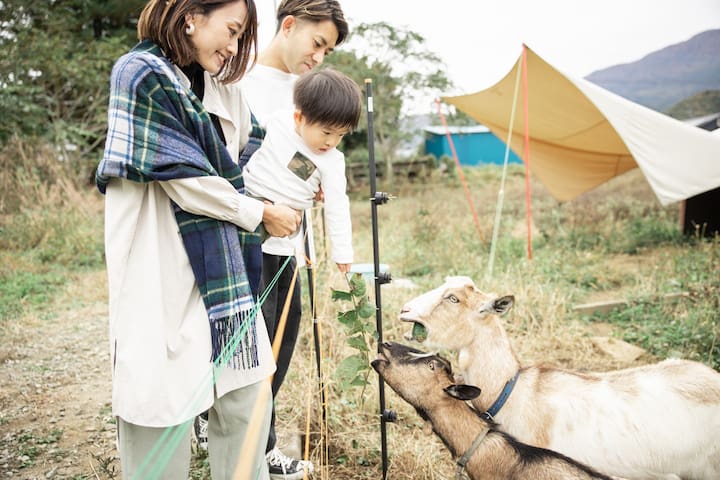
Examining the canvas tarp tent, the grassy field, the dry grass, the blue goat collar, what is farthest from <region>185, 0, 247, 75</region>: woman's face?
the canvas tarp tent

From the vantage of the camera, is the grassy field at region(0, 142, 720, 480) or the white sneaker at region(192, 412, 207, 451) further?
the grassy field at region(0, 142, 720, 480)

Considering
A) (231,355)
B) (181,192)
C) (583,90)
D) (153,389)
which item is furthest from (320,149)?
(583,90)

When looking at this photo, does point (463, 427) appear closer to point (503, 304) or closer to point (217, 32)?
point (503, 304)

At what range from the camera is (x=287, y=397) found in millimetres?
3221

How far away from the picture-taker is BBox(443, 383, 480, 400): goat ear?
1.98 meters

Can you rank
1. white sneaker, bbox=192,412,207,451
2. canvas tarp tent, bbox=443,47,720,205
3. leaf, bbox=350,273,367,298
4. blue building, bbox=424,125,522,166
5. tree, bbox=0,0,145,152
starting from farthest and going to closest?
blue building, bbox=424,125,522,166, tree, bbox=0,0,145,152, canvas tarp tent, bbox=443,47,720,205, white sneaker, bbox=192,412,207,451, leaf, bbox=350,273,367,298


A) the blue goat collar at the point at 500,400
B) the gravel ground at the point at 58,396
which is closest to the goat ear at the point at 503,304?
the blue goat collar at the point at 500,400

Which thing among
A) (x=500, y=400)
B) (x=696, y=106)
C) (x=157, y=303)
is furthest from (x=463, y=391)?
(x=696, y=106)

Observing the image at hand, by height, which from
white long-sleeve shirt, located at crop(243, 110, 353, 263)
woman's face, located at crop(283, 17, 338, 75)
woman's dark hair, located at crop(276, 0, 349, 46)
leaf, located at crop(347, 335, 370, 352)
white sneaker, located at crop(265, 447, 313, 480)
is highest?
woman's dark hair, located at crop(276, 0, 349, 46)

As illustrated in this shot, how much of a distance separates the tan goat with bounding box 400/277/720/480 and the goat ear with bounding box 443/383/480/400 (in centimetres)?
35

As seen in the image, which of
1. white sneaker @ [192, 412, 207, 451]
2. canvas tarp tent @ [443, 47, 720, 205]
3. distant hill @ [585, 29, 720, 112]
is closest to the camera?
white sneaker @ [192, 412, 207, 451]

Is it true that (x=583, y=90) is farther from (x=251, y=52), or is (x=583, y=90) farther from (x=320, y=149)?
(x=251, y=52)

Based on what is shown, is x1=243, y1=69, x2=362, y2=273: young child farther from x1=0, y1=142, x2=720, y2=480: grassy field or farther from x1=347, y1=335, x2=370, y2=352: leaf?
x1=0, y1=142, x2=720, y2=480: grassy field

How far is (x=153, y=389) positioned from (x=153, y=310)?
198 millimetres
